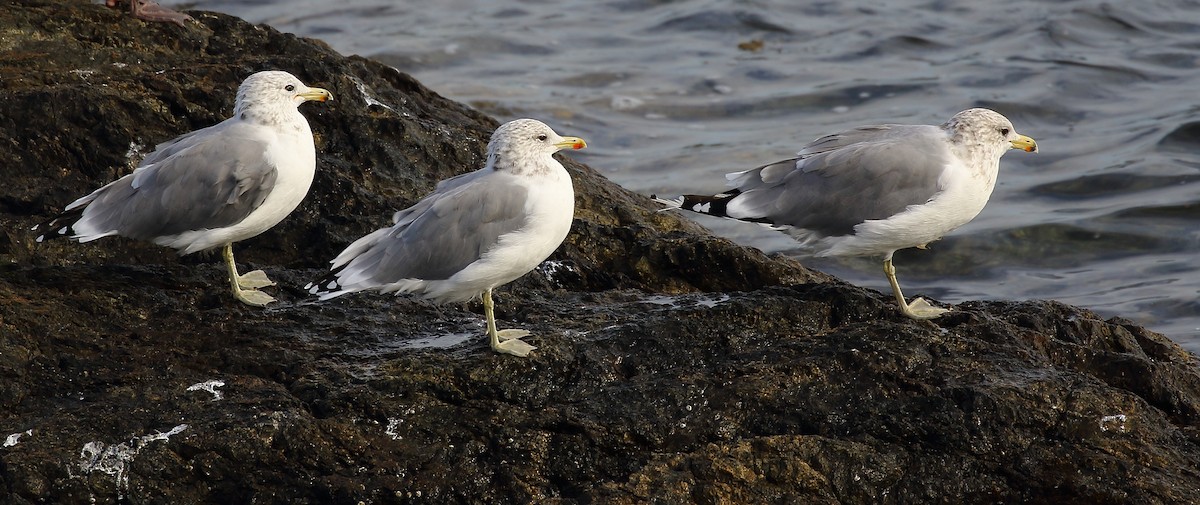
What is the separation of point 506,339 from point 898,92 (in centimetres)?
1110

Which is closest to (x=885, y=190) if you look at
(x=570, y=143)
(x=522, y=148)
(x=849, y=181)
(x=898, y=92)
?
(x=849, y=181)

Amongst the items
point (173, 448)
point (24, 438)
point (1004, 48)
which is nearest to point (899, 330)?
point (173, 448)

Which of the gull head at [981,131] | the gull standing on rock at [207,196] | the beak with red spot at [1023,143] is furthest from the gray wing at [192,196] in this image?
the beak with red spot at [1023,143]

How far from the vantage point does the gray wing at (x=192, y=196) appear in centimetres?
633

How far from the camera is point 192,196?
20.9ft

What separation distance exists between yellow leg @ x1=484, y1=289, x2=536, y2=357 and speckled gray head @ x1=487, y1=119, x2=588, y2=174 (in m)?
0.68

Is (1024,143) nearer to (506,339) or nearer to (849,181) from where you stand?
(849,181)

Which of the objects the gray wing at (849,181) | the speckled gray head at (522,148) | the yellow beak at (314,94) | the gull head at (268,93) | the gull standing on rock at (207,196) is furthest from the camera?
the yellow beak at (314,94)

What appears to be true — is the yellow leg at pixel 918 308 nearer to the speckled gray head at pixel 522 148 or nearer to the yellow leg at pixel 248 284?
the speckled gray head at pixel 522 148

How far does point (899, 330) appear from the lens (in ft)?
18.5

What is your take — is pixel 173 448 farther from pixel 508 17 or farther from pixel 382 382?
pixel 508 17

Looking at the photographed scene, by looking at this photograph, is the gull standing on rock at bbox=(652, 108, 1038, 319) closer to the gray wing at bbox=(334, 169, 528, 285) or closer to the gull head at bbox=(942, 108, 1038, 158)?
the gull head at bbox=(942, 108, 1038, 158)

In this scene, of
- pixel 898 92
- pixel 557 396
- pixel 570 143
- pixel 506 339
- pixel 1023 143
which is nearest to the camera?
pixel 557 396

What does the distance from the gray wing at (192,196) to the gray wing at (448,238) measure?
0.73 m
